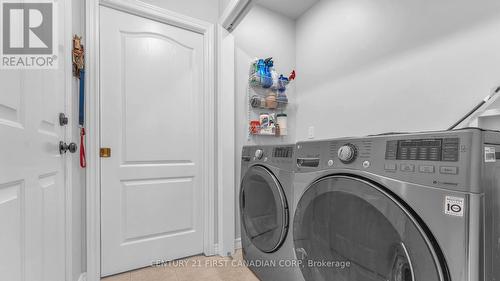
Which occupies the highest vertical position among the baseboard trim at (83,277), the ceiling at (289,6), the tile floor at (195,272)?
the ceiling at (289,6)

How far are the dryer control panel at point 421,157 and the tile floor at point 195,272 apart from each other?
3.80ft

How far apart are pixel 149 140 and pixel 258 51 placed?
51.5 inches

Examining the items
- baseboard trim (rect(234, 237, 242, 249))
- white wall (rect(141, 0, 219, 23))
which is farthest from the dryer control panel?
white wall (rect(141, 0, 219, 23))

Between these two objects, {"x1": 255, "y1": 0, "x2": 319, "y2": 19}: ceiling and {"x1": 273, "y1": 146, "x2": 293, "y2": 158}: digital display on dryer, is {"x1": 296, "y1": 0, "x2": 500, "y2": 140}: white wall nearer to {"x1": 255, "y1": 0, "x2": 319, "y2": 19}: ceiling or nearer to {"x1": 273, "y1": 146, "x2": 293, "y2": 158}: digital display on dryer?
{"x1": 255, "y1": 0, "x2": 319, "y2": 19}: ceiling

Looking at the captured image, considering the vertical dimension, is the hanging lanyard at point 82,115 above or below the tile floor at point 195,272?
above

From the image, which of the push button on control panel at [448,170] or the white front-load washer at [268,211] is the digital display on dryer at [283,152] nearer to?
the white front-load washer at [268,211]

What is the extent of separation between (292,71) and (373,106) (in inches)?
37.5

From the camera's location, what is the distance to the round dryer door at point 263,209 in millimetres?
1226

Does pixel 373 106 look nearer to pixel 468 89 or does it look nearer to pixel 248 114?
pixel 468 89

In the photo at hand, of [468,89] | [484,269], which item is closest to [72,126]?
[484,269]

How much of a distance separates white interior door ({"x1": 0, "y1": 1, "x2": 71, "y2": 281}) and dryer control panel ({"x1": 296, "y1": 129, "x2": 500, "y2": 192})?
3.42 ft

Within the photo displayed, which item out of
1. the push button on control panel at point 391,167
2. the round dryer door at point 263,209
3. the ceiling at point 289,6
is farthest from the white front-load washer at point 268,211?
the ceiling at point 289,6

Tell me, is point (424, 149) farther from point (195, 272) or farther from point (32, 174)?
point (195, 272)

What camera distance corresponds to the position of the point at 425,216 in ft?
1.96
